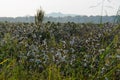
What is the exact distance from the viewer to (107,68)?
6.20 m

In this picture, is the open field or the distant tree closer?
the open field

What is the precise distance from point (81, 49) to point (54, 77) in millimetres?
4963

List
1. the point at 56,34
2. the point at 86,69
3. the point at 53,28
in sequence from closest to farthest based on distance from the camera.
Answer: the point at 86,69, the point at 56,34, the point at 53,28

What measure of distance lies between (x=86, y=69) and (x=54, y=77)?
2606 millimetres

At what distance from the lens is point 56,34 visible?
1360 centimetres

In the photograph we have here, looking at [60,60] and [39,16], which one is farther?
[39,16]

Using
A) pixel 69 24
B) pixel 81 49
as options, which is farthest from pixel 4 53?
pixel 69 24

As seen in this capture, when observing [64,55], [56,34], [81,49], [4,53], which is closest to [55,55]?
[64,55]

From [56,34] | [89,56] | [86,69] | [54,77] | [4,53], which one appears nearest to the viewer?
[54,77]

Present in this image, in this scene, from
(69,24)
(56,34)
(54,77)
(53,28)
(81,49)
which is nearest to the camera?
(54,77)

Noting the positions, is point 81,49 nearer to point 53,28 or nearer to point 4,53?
point 4,53

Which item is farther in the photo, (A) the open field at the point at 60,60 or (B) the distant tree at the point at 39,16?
(B) the distant tree at the point at 39,16

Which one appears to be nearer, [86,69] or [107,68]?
[107,68]

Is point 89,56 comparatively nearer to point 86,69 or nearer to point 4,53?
point 86,69
